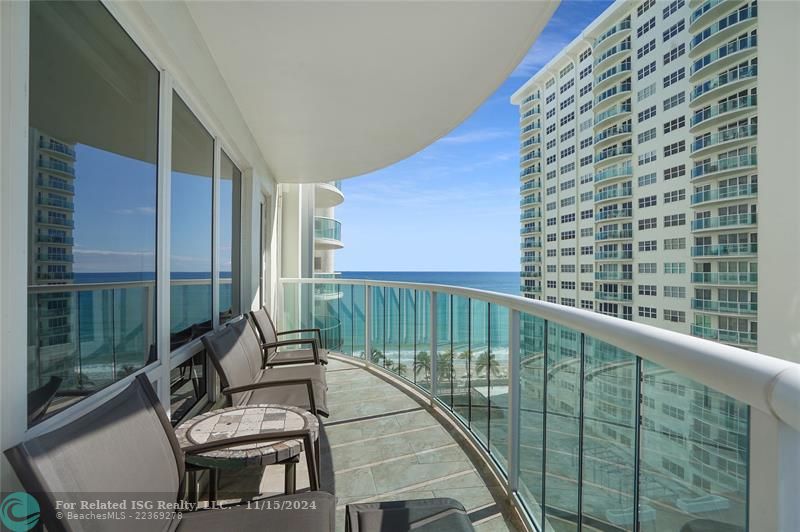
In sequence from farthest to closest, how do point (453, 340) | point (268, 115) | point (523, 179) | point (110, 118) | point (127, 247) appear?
point (523, 179) < point (268, 115) < point (453, 340) < point (127, 247) < point (110, 118)

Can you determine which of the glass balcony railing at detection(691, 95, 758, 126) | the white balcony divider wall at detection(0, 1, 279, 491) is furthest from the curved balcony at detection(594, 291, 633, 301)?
the white balcony divider wall at detection(0, 1, 279, 491)

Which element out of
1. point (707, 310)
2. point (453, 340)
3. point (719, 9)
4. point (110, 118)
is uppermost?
point (719, 9)

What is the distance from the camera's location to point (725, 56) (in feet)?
97.9

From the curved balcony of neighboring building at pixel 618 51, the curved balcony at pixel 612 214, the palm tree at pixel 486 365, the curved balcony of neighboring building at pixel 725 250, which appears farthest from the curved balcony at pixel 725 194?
the palm tree at pixel 486 365

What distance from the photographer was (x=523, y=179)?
52875mm

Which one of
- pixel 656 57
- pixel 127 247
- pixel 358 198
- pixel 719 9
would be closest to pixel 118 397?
pixel 127 247

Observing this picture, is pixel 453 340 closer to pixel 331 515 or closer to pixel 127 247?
pixel 331 515

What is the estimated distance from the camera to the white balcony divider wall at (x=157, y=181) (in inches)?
36.9

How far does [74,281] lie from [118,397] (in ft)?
1.33

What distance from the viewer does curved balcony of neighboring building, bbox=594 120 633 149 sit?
4062cm

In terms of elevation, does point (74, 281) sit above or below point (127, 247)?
below

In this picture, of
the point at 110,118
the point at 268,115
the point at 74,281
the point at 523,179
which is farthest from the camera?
the point at 523,179

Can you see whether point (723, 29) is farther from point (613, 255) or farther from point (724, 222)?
point (613, 255)

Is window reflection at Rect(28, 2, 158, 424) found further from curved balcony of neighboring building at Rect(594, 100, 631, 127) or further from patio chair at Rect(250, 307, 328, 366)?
curved balcony of neighboring building at Rect(594, 100, 631, 127)
